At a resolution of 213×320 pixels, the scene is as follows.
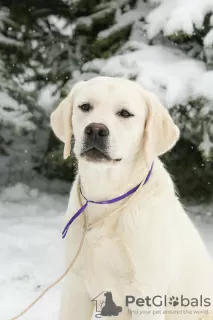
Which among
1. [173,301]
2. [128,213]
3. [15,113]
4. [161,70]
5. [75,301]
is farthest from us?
[15,113]

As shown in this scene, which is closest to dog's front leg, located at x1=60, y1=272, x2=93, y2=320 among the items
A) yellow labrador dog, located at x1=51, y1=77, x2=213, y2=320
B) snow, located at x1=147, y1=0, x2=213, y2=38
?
yellow labrador dog, located at x1=51, y1=77, x2=213, y2=320

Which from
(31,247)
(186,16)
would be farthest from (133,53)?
(31,247)

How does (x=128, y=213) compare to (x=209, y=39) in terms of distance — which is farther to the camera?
(x=209, y=39)

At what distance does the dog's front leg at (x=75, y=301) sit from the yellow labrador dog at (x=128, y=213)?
0.9 inches

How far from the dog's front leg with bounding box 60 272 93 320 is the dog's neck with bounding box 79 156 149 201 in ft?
1.37

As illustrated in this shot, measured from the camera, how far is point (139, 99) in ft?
7.15

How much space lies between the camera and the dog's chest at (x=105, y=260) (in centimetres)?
218

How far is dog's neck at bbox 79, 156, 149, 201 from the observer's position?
7.34ft

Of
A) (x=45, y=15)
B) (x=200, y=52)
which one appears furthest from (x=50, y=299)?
(x=45, y=15)

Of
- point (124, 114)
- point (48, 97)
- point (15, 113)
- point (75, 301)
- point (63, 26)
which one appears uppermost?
point (63, 26)

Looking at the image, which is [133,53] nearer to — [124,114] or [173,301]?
[124,114]

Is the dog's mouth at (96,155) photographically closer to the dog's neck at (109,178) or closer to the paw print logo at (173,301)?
the dog's neck at (109,178)

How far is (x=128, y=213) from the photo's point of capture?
2213mm

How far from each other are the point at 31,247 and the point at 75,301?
179cm
